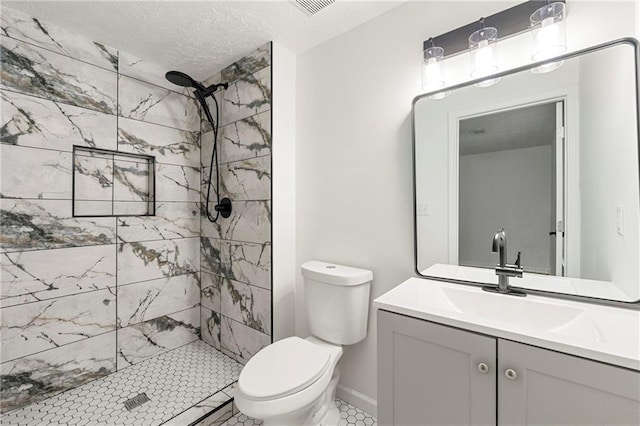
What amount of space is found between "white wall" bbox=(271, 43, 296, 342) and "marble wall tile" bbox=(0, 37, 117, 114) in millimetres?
1142

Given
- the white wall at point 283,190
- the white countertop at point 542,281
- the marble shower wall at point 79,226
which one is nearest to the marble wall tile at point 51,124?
the marble shower wall at point 79,226

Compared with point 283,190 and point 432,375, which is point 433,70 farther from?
point 432,375

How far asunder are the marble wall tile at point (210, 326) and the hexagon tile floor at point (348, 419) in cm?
71

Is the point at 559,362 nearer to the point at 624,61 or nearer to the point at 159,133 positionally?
the point at 624,61

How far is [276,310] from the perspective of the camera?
1891 mm

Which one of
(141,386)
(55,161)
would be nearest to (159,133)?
(55,161)

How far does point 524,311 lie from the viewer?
110 cm

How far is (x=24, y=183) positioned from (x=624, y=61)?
282cm

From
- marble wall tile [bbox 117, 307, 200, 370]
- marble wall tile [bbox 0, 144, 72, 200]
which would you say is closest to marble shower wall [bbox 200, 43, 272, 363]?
marble wall tile [bbox 117, 307, 200, 370]

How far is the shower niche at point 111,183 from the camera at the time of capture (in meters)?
1.85

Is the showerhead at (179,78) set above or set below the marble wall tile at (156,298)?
above

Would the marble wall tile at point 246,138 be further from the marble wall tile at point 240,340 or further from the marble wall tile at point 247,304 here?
the marble wall tile at point 240,340

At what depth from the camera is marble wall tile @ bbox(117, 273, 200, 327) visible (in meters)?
2.02

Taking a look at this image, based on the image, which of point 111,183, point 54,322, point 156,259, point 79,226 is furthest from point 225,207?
point 54,322
